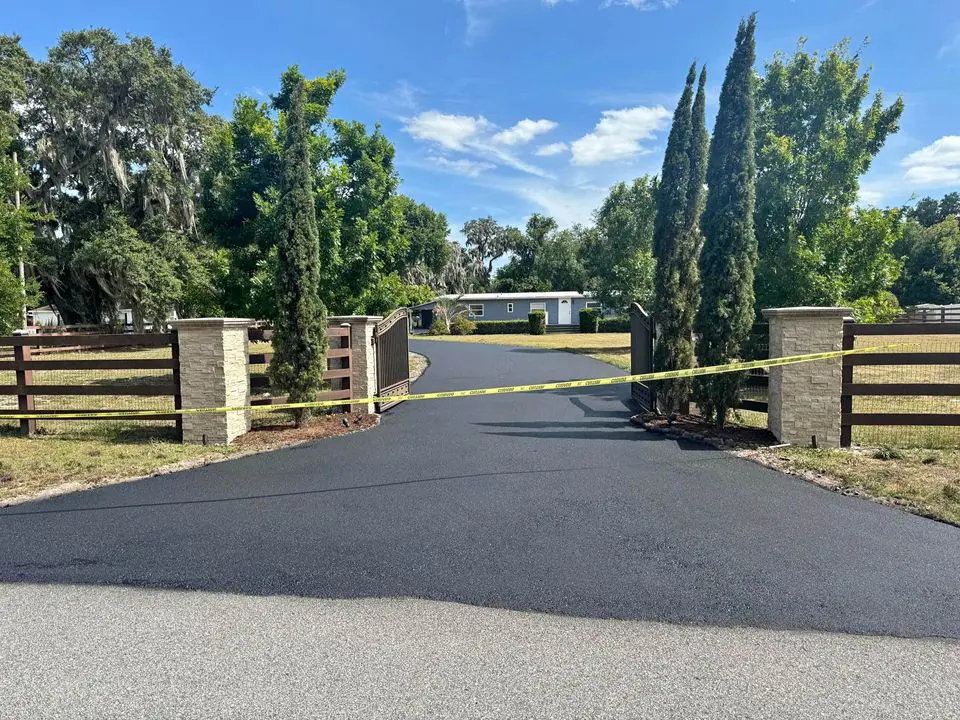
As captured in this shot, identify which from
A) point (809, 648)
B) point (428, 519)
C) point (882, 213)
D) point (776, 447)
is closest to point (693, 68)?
point (776, 447)

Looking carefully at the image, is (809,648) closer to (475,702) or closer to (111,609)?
(475,702)

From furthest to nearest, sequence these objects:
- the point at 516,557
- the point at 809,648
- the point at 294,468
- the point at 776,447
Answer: the point at 776,447, the point at 294,468, the point at 516,557, the point at 809,648

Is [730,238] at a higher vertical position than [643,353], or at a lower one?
higher

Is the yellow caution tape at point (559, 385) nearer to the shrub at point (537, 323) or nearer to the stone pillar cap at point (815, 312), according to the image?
the stone pillar cap at point (815, 312)

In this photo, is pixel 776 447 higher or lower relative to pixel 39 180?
lower

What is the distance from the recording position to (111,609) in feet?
11.1

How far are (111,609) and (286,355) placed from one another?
539 centimetres

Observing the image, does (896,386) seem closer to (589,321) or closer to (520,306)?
(589,321)

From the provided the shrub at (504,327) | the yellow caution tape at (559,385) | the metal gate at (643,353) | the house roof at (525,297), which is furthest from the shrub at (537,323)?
the yellow caution tape at (559,385)

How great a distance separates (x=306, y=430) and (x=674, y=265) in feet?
19.6

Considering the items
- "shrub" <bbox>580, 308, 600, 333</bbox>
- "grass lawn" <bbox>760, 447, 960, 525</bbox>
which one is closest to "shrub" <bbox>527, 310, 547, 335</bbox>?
"shrub" <bbox>580, 308, 600, 333</bbox>

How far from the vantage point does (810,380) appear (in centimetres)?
693

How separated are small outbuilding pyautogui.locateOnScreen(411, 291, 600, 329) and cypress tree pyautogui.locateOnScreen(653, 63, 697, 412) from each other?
3761 centimetres

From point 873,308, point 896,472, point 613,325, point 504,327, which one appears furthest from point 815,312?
point 504,327
